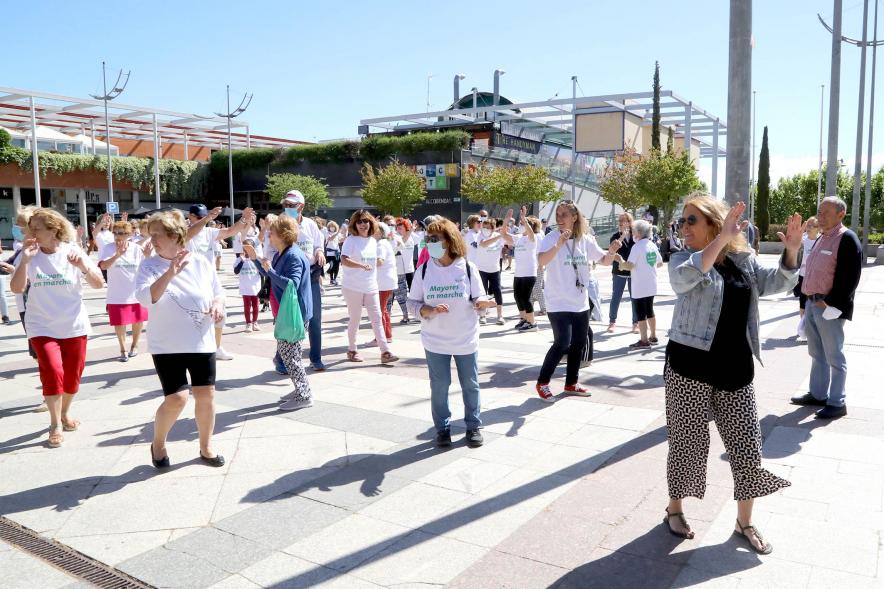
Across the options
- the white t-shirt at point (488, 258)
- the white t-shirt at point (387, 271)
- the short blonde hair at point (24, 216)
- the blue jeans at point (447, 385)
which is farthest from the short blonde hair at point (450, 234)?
the white t-shirt at point (488, 258)

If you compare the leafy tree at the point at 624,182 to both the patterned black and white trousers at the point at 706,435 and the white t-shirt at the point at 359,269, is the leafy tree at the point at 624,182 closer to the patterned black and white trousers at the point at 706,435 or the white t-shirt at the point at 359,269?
the white t-shirt at the point at 359,269

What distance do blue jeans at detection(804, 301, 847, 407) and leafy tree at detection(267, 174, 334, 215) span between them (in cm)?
4188

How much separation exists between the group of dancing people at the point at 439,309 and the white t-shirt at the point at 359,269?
0.02 m

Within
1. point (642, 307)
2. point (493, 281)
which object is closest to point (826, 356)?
point (642, 307)

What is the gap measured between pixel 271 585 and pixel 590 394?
12.9 feet

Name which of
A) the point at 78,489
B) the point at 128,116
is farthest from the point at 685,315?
the point at 128,116

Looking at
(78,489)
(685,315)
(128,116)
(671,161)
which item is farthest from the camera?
(128,116)

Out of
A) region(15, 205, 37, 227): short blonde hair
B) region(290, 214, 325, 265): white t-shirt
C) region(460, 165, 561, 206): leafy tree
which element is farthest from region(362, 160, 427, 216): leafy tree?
region(15, 205, 37, 227): short blonde hair

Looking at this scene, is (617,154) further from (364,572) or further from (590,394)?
(364,572)

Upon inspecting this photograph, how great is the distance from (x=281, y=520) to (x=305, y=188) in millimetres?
43831

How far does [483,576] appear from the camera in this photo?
3094 millimetres

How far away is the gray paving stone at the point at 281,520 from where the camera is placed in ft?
11.6

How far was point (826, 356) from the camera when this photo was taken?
5.61m

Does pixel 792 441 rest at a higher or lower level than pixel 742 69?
lower
